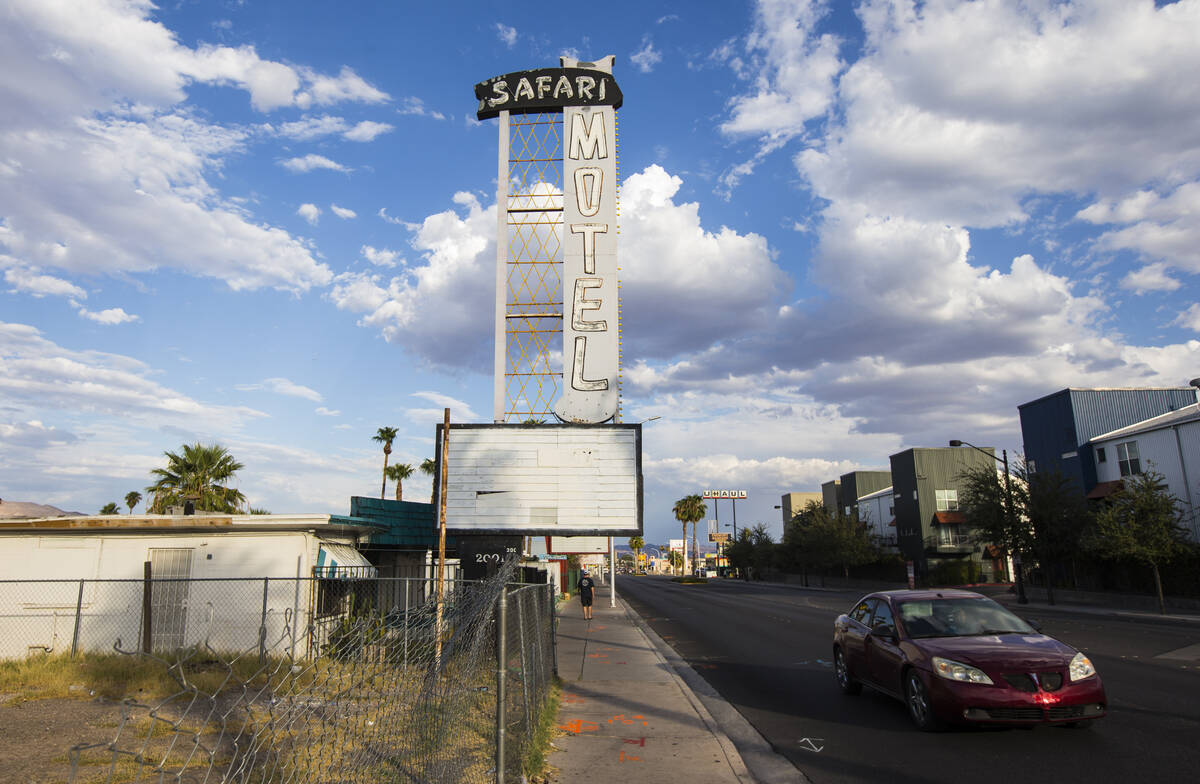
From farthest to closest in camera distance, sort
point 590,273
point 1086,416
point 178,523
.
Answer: point 1086,416, point 590,273, point 178,523

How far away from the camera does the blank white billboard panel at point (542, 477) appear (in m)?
19.3

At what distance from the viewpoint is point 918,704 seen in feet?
28.3

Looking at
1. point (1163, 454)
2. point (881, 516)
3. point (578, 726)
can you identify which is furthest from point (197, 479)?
point (881, 516)

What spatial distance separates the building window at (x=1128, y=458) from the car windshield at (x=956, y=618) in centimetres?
3870

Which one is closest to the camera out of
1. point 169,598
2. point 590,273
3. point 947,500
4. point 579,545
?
point 169,598

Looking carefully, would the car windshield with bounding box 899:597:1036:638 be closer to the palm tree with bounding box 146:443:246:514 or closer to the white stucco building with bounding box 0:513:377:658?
the white stucco building with bounding box 0:513:377:658

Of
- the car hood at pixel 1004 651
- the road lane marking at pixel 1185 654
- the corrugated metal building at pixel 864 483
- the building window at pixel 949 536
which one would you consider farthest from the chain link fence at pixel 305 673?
the corrugated metal building at pixel 864 483

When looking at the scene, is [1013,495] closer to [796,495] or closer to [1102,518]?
[1102,518]

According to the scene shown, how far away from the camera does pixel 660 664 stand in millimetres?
14992

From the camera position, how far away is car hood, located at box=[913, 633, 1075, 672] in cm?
793

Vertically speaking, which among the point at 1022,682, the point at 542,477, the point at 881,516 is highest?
the point at 881,516

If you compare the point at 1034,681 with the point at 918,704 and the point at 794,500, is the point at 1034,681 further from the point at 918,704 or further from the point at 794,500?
the point at 794,500

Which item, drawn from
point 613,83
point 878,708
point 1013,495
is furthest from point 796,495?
point 878,708

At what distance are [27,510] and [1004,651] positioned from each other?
22.1 m
